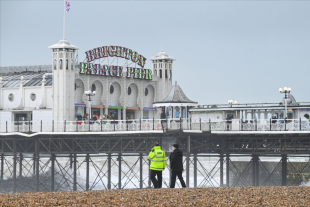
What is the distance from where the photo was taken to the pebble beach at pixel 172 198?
2383cm

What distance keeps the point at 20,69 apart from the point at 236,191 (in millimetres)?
60918

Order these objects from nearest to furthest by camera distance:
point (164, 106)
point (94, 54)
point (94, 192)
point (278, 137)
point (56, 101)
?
point (94, 192)
point (278, 137)
point (164, 106)
point (56, 101)
point (94, 54)

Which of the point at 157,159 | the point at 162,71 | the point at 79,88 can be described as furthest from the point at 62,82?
the point at 157,159

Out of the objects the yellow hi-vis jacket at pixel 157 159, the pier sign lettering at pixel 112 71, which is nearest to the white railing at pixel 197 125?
the pier sign lettering at pixel 112 71

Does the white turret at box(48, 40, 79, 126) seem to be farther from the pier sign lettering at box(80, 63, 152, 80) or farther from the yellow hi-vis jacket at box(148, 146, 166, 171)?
the yellow hi-vis jacket at box(148, 146, 166, 171)

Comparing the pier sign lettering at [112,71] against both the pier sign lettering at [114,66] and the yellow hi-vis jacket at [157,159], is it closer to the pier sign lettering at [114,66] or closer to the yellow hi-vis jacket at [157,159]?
the pier sign lettering at [114,66]

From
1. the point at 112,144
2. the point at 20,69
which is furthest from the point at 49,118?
the point at 20,69

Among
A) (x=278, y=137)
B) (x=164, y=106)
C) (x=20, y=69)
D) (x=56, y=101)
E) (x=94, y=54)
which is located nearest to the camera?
(x=278, y=137)

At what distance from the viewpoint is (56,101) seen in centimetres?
6669

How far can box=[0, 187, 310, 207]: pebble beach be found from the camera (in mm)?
23828

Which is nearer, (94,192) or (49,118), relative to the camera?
(94,192)

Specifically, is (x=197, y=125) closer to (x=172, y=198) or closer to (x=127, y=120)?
(x=127, y=120)

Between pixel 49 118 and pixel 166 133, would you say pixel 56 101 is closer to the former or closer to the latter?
pixel 49 118

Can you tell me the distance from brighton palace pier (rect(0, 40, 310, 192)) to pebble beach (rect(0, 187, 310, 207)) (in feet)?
83.2
